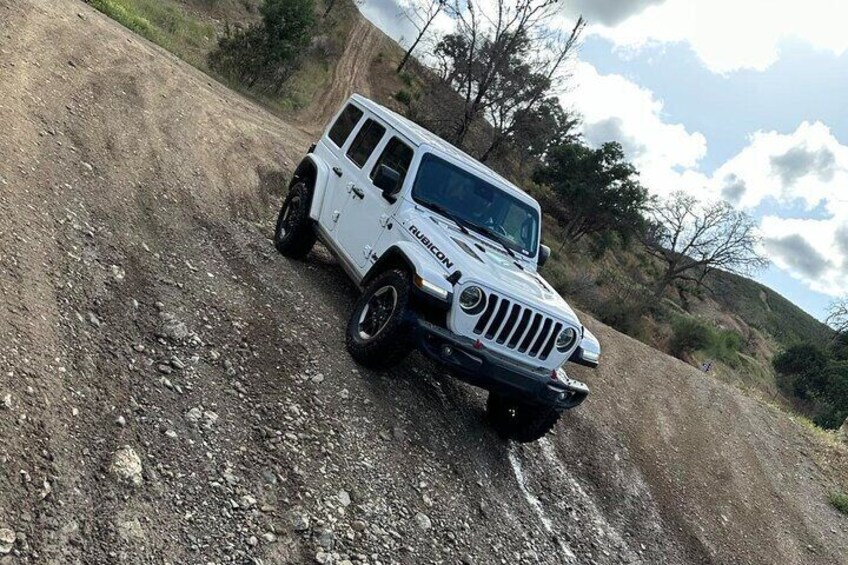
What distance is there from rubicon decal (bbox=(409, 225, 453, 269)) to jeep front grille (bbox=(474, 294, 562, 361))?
499 mm

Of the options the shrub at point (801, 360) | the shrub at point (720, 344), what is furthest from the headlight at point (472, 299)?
the shrub at point (801, 360)

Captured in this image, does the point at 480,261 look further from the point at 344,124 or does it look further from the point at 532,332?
the point at 344,124

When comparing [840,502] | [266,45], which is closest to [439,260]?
[840,502]

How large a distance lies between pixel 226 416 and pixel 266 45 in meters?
21.7

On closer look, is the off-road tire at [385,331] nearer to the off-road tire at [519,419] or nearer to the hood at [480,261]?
the hood at [480,261]

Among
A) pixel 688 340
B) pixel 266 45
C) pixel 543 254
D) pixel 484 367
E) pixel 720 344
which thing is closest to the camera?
pixel 484 367

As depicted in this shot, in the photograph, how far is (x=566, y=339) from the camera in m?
5.49

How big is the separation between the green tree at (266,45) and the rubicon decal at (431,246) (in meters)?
19.3

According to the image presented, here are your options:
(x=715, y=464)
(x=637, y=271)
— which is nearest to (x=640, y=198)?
(x=637, y=271)

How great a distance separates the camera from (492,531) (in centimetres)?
489

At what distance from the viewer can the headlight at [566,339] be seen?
214 inches

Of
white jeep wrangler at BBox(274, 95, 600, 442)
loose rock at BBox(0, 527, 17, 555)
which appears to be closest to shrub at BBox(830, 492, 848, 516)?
white jeep wrangler at BBox(274, 95, 600, 442)

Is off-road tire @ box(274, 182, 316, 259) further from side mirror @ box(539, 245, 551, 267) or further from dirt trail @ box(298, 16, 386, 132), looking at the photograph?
dirt trail @ box(298, 16, 386, 132)

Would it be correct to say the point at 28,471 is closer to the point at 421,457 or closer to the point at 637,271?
the point at 421,457
